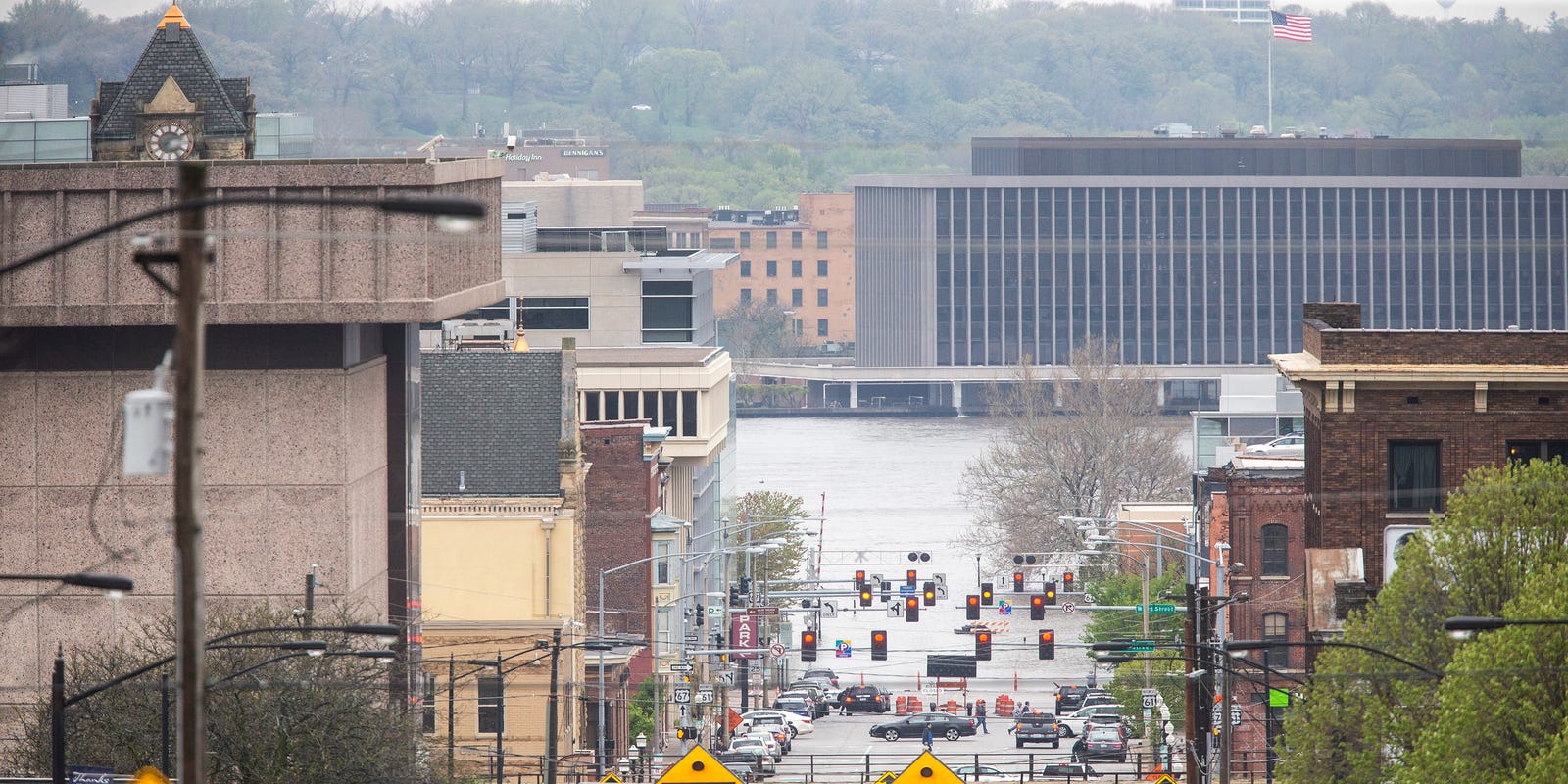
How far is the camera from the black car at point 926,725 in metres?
84.3

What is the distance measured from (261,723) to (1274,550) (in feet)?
148

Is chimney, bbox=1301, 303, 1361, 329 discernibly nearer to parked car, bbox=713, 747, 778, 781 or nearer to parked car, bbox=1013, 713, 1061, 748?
parked car, bbox=713, 747, 778, 781

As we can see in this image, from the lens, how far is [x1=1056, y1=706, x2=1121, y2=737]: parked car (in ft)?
278

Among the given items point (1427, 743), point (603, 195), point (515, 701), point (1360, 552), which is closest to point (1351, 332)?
point (1360, 552)

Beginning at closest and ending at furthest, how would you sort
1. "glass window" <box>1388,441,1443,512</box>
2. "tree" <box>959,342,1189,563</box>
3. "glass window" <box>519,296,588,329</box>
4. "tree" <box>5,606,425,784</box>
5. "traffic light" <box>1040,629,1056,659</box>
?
1. "tree" <box>5,606,425,784</box>
2. "glass window" <box>1388,441,1443,512</box>
3. "traffic light" <box>1040,629,1056,659</box>
4. "glass window" <box>519,296,588,329</box>
5. "tree" <box>959,342,1189,563</box>

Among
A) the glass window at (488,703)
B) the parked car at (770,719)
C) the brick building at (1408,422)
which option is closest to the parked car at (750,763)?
the glass window at (488,703)

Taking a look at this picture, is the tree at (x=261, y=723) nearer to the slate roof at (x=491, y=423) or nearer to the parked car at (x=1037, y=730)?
the slate roof at (x=491, y=423)

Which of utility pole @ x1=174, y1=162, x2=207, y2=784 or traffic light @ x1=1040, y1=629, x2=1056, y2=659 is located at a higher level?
utility pole @ x1=174, y1=162, x2=207, y2=784

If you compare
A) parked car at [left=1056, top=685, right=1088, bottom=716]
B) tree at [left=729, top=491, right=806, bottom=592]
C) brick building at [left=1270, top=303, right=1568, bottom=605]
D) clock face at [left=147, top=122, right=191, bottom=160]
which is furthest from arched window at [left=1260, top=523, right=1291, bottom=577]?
clock face at [left=147, top=122, right=191, bottom=160]

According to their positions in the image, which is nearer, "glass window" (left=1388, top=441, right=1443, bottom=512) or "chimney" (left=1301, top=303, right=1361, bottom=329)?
"glass window" (left=1388, top=441, right=1443, bottom=512)

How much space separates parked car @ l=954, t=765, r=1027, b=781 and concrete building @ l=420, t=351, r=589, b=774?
12067 mm

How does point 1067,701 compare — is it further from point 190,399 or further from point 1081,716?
point 190,399

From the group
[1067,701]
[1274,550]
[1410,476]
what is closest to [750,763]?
[1274,550]

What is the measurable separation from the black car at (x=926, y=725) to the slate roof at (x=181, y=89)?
139ft
